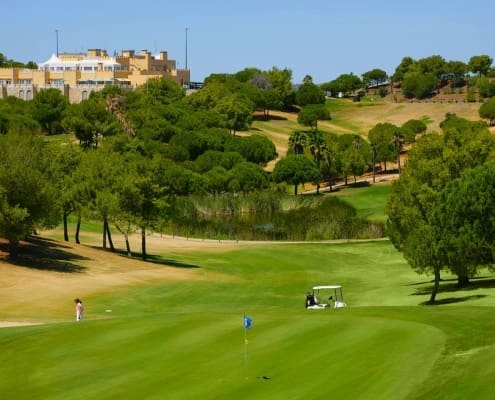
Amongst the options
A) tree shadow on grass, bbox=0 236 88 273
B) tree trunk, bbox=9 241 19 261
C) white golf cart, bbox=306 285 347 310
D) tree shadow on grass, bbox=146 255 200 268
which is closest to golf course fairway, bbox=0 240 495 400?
white golf cart, bbox=306 285 347 310

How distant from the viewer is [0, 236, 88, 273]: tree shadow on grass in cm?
7081

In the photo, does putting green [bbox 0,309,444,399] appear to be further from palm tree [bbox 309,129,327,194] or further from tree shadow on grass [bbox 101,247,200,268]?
palm tree [bbox 309,129,327,194]

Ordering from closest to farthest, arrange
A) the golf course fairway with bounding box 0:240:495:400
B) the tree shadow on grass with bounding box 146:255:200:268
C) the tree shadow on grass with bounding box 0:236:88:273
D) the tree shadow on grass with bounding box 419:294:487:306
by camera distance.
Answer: the golf course fairway with bounding box 0:240:495:400 < the tree shadow on grass with bounding box 419:294:487:306 < the tree shadow on grass with bounding box 0:236:88:273 < the tree shadow on grass with bounding box 146:255:200:268

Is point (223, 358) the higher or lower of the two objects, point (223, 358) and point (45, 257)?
the lower

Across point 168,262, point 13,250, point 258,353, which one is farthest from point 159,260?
point 258,353

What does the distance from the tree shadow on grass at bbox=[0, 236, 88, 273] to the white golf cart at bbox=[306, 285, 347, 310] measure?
16.0m

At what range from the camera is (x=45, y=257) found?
243ft

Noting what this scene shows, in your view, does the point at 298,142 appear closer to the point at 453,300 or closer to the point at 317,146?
the point at 317,146

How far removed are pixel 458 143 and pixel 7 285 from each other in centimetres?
2815

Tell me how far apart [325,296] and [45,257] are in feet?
64.3

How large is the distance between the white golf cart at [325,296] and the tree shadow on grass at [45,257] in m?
16.0

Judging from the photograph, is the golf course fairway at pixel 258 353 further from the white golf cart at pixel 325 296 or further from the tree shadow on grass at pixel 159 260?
the tree shadow on grass at pixel 159 260

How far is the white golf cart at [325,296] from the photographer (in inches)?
2116

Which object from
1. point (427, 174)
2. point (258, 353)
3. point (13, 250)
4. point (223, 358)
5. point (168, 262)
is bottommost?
point (223, 358)
